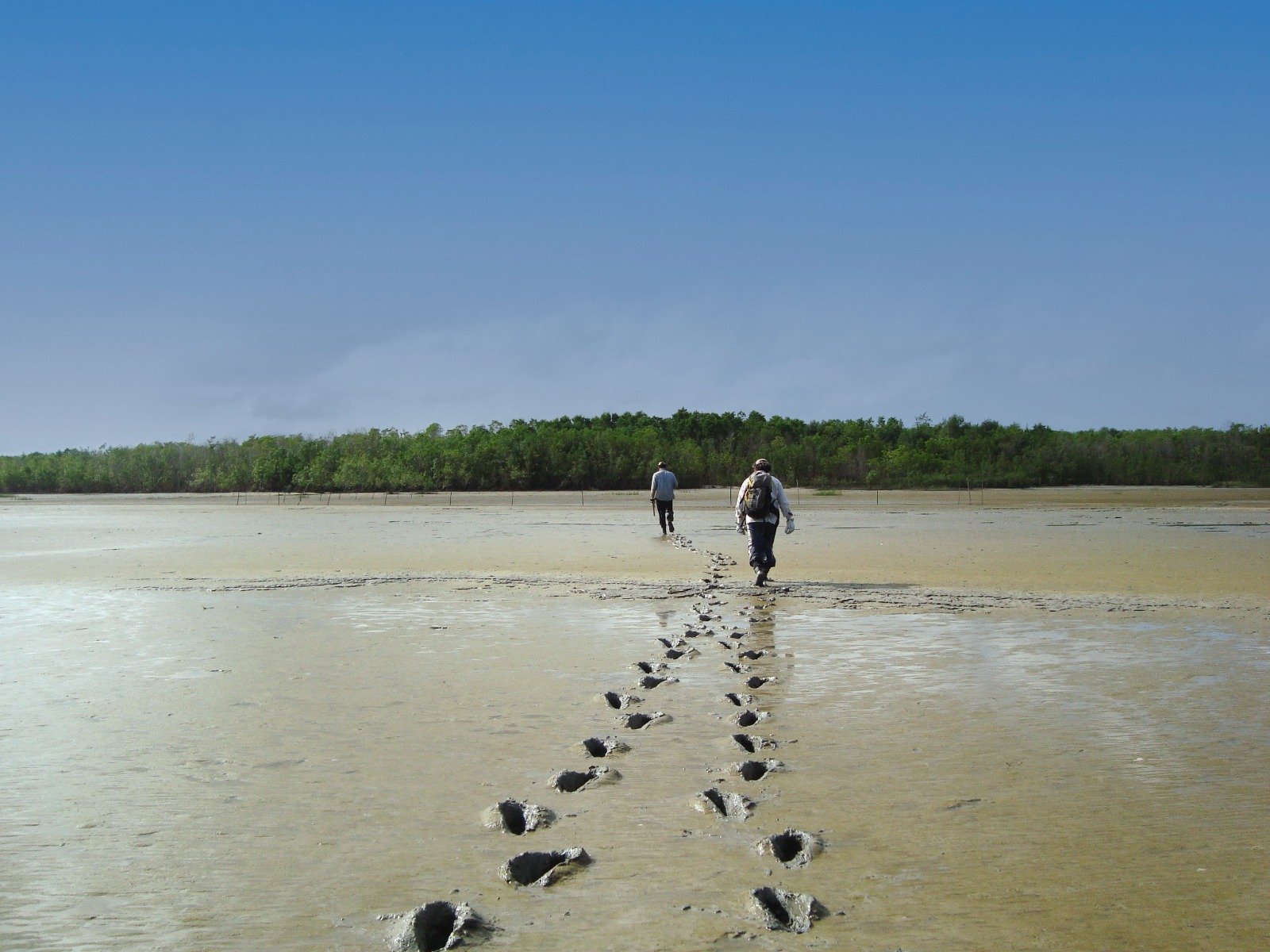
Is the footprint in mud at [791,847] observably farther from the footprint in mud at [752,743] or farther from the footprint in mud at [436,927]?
the footprint in mud at [752,743]

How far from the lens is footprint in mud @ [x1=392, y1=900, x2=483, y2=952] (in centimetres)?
354

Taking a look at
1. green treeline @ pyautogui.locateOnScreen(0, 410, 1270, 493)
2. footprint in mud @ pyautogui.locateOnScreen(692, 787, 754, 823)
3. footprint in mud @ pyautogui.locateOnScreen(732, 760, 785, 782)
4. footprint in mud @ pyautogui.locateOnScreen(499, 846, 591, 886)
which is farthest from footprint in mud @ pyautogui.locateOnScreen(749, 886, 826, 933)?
green treeline @ pyautogui.locateOnScreen(0, 410, 1270, 493)

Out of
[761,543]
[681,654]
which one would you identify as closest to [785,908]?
[681,654]

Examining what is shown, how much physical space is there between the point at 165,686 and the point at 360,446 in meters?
62.9

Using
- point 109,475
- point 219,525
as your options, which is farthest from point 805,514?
point 109,475

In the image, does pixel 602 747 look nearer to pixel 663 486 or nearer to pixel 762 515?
pixel 762 515

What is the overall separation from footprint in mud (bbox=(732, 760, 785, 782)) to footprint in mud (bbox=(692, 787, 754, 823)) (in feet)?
1.18

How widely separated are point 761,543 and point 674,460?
47075 millimetres

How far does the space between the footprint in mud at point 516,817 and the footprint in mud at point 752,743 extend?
5.01 ft

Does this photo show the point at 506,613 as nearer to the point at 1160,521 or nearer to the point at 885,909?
the point at 885,909

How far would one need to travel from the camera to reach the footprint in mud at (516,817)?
4.70 metres

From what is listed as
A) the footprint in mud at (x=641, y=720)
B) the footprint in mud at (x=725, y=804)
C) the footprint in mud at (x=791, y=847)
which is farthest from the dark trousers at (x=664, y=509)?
the footprint in mud at (x=791, y=847)

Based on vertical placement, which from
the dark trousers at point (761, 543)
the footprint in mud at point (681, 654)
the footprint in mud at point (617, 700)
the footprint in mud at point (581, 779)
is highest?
the dark trousers at point (761, 543)

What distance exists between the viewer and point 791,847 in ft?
14.6
